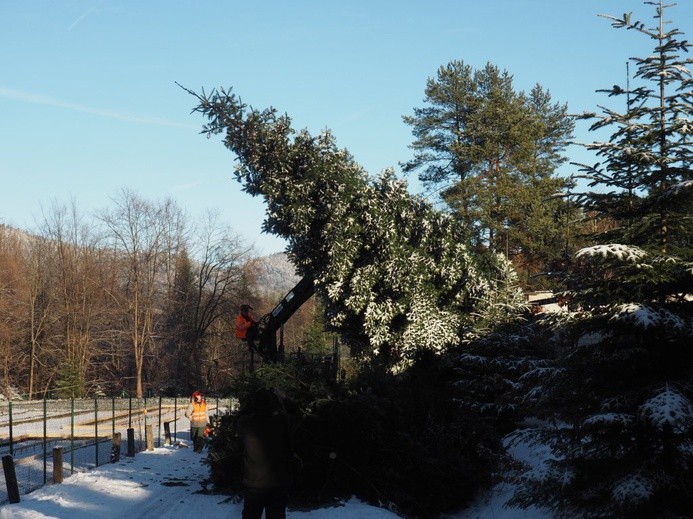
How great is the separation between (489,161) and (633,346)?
29.2 meters

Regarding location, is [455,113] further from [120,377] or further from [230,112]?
[120,377]

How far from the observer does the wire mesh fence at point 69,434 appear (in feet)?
57.8

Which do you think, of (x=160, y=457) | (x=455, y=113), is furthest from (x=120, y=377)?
(x=160, y=457)

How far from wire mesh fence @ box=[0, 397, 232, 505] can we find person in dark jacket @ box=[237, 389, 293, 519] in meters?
7.11

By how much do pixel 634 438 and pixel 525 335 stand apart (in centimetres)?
846

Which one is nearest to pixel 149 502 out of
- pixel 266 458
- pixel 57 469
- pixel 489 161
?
pixel 57 469

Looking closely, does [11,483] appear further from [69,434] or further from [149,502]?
[69,434]

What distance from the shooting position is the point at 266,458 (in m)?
7.73

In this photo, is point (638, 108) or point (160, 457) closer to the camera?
point (638, 108)

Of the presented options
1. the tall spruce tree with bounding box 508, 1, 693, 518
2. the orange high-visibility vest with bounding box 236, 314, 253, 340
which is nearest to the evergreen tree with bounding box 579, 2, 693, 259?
the tall spruce tree with bounding box 508, 1, 693, 518

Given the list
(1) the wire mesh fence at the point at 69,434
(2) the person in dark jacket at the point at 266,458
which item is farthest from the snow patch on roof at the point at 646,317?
(1) the wire mesh fence at the point at 69,434

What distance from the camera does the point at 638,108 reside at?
9.80 metres

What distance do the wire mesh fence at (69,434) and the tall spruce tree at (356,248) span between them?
3734 millimetres

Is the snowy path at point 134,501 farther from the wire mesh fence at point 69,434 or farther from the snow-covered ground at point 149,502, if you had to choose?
the wire mesh fence at point 69,434
